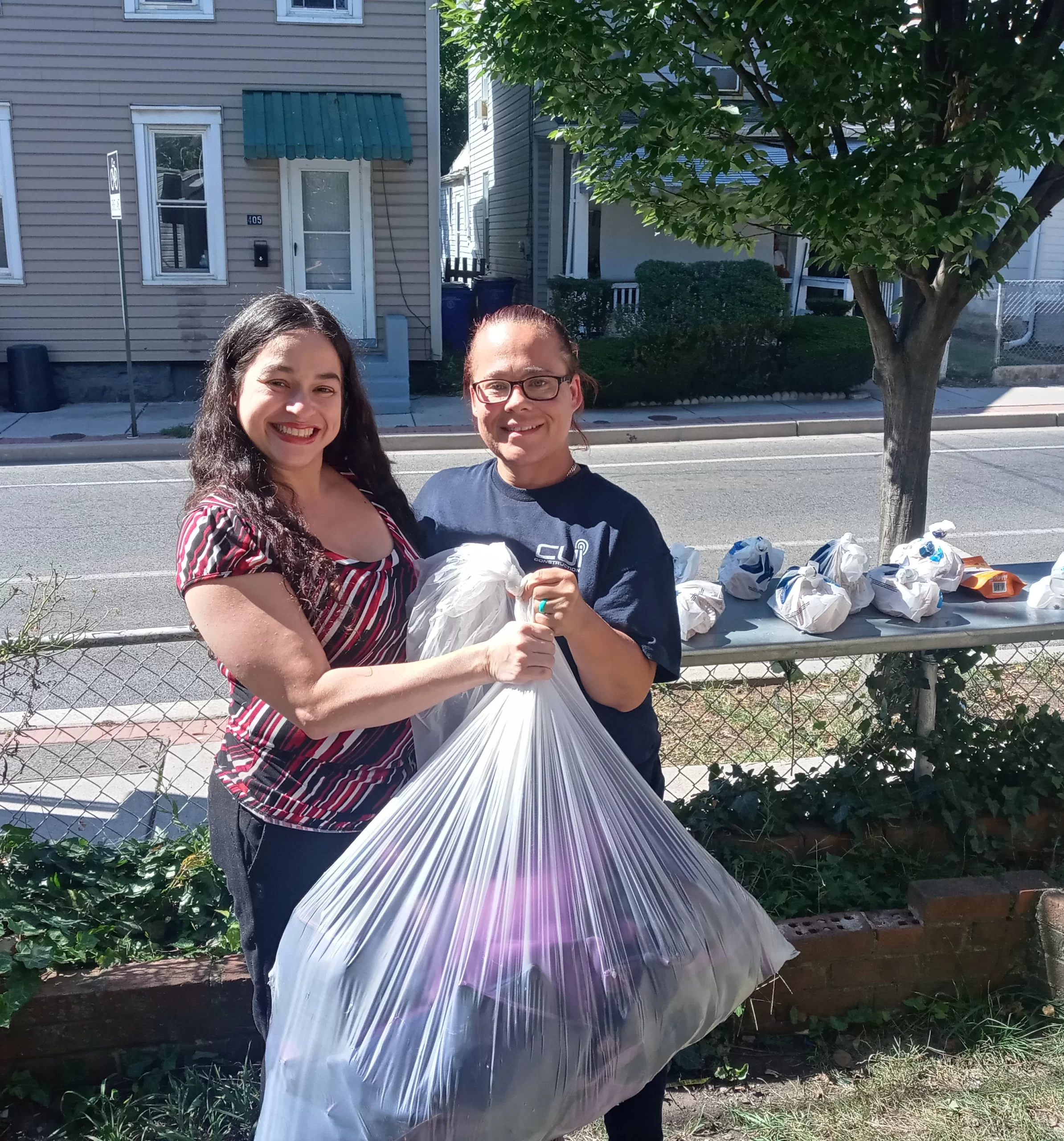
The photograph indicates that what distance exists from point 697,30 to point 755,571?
153 cm

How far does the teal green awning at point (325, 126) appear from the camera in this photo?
12.3 meters

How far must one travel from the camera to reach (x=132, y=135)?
12.8 meters

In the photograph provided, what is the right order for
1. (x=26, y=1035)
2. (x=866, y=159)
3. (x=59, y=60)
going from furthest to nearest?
1. (x=59, y=60)
2. (x=866, y=159)
3. (x=26, y=1035)

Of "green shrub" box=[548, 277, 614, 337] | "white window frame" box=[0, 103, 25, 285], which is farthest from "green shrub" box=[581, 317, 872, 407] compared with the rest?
"white window frame" box=[0, 103, 25, 285]

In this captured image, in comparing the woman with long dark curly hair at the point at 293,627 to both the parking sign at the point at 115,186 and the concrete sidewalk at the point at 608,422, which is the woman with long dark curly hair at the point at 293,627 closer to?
the concrete sidewalk at the point at 608,422

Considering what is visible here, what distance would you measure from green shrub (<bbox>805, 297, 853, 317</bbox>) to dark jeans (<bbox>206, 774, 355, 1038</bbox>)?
1467 cm

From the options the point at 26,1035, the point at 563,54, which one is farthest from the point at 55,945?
the point at 563,54

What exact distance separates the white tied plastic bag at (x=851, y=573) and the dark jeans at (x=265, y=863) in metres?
1.81

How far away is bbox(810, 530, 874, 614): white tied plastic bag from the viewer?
316cm

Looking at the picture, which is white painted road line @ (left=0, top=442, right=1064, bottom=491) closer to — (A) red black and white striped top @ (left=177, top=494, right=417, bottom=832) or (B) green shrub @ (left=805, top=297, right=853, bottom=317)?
(B) green shrub @ (left=805, top=297, right=853, bottom=317)

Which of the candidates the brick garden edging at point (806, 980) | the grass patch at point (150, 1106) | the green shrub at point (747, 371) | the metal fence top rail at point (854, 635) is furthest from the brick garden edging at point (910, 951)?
the green shrub at point (747, 371)

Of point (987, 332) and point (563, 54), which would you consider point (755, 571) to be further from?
point (987, 332)

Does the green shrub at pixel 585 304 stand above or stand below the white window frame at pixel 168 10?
below

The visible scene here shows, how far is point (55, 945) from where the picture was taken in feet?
8.47
